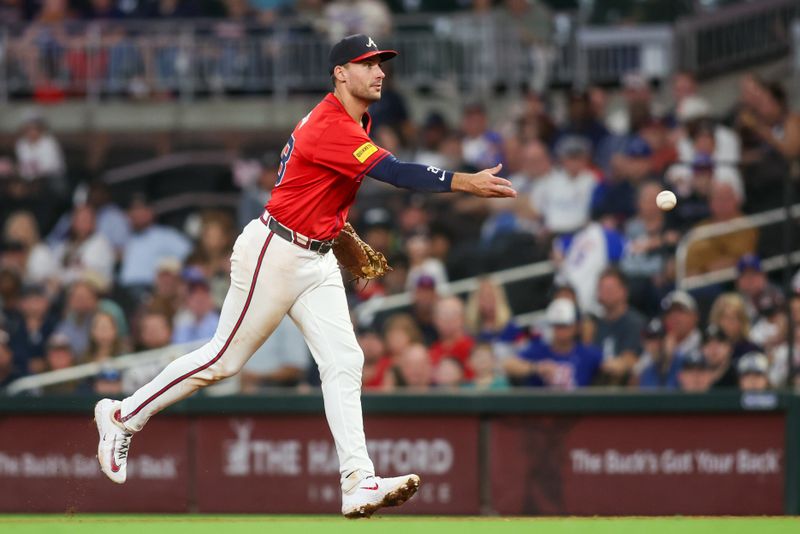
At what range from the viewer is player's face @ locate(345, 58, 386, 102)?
718 cm

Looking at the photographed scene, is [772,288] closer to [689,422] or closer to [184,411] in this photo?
[689,422]

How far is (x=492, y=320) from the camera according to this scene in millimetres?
12008

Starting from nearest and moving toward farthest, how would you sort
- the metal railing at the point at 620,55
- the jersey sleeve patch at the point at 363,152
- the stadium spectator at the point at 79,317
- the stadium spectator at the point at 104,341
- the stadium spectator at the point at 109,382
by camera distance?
the jersey sleeve patch at the point at 363,152 → the stadium spectator at the point at 109,382 → the stadium spectator at the point at 104,341 → the stadium spectator at the point at 79,317 → the metal railing at the point at 620,55

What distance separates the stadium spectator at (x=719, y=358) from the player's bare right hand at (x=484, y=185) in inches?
184

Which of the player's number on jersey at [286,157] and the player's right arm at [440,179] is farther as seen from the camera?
the player's number on jersey at [286,157]

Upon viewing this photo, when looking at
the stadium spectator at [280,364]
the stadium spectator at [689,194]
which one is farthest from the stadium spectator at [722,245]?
the stadium spectator at [280,364]

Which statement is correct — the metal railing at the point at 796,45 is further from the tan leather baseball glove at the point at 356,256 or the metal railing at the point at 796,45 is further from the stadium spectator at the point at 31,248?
the tan leather baseball glove at the point at 356,256

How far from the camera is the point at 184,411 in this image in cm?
1097

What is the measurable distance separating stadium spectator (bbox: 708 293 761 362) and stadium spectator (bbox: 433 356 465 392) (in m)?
1.92

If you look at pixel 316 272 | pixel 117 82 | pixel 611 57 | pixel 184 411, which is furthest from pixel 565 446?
pixel 117 82

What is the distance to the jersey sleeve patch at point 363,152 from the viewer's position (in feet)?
22.8

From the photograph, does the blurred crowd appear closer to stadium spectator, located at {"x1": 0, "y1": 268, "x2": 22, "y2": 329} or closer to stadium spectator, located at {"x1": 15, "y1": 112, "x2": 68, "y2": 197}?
stadium spectator, located at {"x1": 0, "y1": 268, "x2": 22, "y2": 329}

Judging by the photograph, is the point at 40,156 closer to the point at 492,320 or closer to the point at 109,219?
the point at 109,219

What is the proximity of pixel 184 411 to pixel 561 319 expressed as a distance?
9.53ft
